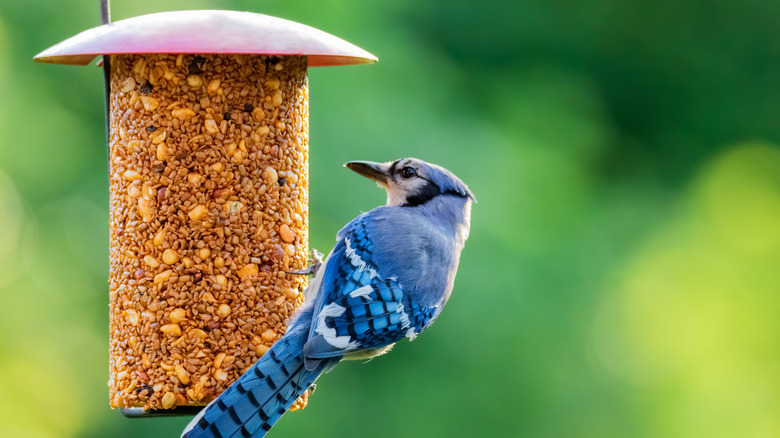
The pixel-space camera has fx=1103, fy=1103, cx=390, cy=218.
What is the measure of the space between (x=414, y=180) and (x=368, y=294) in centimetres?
57

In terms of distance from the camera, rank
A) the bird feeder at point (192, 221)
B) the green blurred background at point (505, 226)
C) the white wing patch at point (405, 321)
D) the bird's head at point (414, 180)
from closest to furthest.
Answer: the bird feeder at point (192, 221), the white wing patch at point (405, 321), the bird's head at point (414, 180), the green blurred background at point (505, 226)

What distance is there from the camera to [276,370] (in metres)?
3.15

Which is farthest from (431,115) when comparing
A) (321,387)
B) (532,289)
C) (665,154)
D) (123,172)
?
(123,172)

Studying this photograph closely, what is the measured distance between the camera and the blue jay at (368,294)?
3078 millimetres

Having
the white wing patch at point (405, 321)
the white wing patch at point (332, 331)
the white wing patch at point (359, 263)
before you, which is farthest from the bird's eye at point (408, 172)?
the white wing patch at point (332, 331)

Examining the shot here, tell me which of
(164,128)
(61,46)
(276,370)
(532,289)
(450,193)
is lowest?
(532,289)

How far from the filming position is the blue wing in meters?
3.23

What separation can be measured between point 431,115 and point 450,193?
2.79m

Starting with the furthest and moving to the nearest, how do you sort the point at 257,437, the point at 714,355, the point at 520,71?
the point at 520,71
the point at 714,355
the point at 257,437

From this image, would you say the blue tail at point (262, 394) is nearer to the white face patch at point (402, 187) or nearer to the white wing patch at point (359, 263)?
the white wing patch at point (359, 263)

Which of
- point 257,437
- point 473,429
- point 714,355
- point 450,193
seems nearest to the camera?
point 257,437

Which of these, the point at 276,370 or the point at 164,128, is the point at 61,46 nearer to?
the point at 164,128

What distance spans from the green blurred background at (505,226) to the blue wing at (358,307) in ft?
6.84

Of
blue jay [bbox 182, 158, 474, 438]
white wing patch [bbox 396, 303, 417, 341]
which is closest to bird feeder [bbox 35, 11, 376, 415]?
blue jay [bbox 182, 158, 474, 438]
